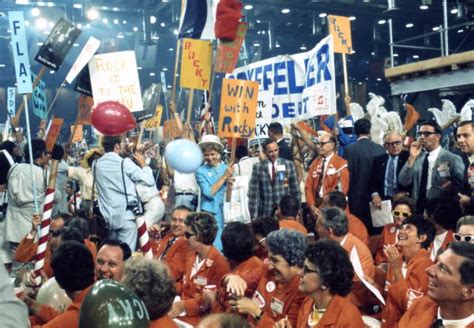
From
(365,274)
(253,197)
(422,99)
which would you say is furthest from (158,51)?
(365,274)

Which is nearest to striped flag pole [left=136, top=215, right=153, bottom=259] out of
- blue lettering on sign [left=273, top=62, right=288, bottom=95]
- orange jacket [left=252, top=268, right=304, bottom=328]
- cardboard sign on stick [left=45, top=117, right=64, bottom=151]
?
orange jacket [left=252, top=268, right=304, bottom=328]

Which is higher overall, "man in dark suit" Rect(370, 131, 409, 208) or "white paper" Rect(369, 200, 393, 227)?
"man in dark suit" Rect(370, 131, 409, 208)

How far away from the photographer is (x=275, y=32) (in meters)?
25.6

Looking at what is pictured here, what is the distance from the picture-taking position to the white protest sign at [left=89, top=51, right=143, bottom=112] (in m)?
7.72

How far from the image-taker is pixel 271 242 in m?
3.88

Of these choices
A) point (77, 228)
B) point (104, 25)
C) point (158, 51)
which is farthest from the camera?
point (158, 51)

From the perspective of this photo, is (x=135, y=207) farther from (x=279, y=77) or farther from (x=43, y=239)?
(x=279, y=77)

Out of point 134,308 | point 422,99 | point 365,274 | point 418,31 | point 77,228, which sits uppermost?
point 418,31

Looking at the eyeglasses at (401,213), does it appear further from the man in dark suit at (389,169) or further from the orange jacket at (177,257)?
the orange jacket at (177,257)

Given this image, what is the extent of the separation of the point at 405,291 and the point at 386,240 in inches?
59.6

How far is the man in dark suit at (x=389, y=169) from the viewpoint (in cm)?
630

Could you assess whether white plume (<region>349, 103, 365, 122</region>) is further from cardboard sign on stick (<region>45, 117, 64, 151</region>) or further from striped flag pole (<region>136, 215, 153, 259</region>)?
striped flag pole (<region>136, 215, 153, 259</region>)

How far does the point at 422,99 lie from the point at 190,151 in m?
4.85

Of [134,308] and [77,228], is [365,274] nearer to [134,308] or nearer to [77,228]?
[77,228]
